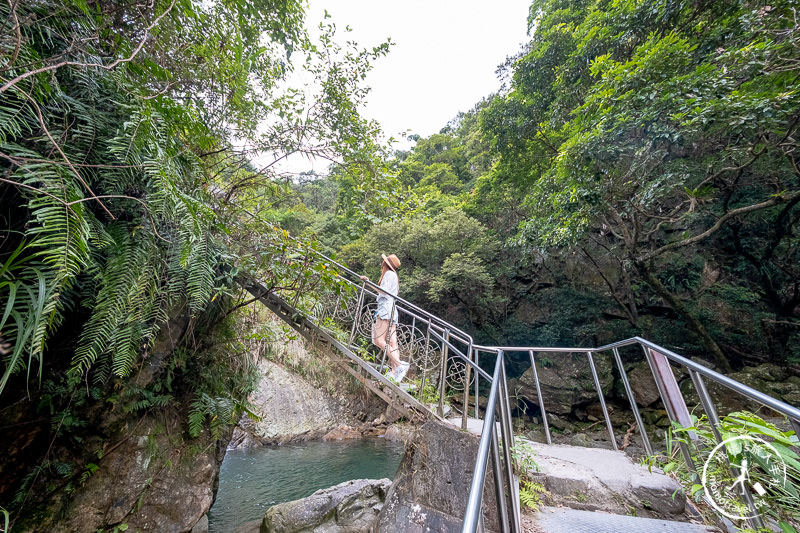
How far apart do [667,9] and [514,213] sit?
5.43 metres

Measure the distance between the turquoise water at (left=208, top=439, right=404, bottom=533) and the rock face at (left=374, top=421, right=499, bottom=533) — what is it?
10.0 ft

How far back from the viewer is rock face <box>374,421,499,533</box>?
6.64 feet

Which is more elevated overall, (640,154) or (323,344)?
(640,154)

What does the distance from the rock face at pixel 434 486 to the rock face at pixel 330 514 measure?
1485mm

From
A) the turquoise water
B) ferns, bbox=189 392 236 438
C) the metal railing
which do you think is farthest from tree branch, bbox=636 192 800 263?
ferns, bbox=189 392 236 438

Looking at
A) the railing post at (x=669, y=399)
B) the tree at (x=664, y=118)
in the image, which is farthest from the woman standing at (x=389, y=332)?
the tree at (x=664, y=118)

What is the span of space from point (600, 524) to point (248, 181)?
11.2ft

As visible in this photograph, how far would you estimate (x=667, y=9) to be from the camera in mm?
4523

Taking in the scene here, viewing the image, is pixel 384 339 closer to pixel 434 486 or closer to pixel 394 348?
pixel 394 348

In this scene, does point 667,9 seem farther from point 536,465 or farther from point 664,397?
point 536,465

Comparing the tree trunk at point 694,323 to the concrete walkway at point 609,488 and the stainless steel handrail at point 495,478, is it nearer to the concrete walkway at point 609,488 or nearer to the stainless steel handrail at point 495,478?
the concrete walkway at point 609,488

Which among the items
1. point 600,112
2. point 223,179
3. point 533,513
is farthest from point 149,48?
point 600,112

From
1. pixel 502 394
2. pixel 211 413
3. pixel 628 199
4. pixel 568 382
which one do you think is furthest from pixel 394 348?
pixel 568 382

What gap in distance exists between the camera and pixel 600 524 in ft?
5.08
